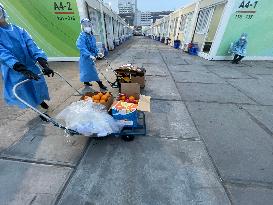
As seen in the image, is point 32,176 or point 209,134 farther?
point 209,134

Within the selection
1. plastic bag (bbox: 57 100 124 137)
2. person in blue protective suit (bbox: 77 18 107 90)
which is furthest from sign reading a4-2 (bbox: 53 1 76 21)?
plastic bag (bbox: 57 100 124 137)

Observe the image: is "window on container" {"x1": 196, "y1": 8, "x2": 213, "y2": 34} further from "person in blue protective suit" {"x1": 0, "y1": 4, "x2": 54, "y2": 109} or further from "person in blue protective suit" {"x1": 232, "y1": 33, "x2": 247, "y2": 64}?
Result: "person in blue protective suit" {"x1": 0, "y1": 4, "x2": 54, "y2": 109}

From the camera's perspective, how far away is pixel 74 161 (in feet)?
8.43

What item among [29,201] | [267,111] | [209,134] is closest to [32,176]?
[29,201]

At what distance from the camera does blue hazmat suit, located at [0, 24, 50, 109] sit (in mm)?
2871

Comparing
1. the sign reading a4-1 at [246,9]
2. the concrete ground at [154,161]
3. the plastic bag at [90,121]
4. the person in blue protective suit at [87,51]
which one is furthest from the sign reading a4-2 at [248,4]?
the plastic bag at [90,121]

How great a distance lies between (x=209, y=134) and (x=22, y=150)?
326 centimetres

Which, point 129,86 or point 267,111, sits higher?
point 129,86

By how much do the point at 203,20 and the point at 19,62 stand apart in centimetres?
1375

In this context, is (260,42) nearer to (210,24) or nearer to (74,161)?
(210,24)

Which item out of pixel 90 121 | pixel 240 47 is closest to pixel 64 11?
pixel 90 121

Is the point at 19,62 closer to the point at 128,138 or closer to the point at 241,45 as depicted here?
the point at 128,138

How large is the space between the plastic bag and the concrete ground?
0.42 meters

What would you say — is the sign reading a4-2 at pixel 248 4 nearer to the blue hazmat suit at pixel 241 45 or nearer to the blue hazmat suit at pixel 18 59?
the blue hazmat suit at pixel 241 45
